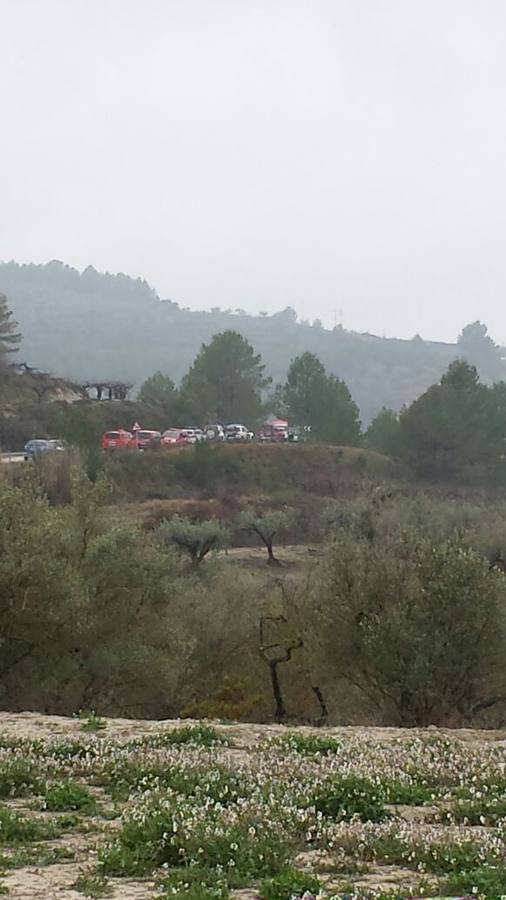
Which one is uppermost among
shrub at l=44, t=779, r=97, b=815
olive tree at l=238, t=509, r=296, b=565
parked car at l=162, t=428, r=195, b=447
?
parked car at l=162, t=428, r=195, b=447

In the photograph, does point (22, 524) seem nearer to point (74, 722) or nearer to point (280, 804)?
point (74, 722)

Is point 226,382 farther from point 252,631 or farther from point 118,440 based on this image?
point 252,631

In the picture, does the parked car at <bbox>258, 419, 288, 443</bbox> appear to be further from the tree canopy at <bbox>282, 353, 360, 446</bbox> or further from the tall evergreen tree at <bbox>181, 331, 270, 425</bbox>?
the tree canopy at <bbox>282, 353, 360, 446</bbox>

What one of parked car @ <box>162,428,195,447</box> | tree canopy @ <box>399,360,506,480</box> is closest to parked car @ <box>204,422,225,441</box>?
parked car @ <box>162,428,195,447</box>

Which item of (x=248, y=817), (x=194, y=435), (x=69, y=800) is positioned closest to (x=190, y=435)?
(x=194, y=435)

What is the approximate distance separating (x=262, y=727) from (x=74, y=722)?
311cm

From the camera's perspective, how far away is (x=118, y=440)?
82.6 metres

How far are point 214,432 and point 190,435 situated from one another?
485 centimetres

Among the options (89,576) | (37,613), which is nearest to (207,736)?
(37,613)

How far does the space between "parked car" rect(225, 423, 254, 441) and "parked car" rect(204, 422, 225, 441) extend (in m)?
0.47

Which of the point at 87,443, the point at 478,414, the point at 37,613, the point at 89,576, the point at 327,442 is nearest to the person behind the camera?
the point at 37,613

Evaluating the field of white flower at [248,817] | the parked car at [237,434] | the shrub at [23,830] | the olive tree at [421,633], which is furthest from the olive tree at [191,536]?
the shrub at [23,830]

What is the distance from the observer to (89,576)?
95.9ft

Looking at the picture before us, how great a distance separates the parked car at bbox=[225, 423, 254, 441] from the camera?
91.1 metres
